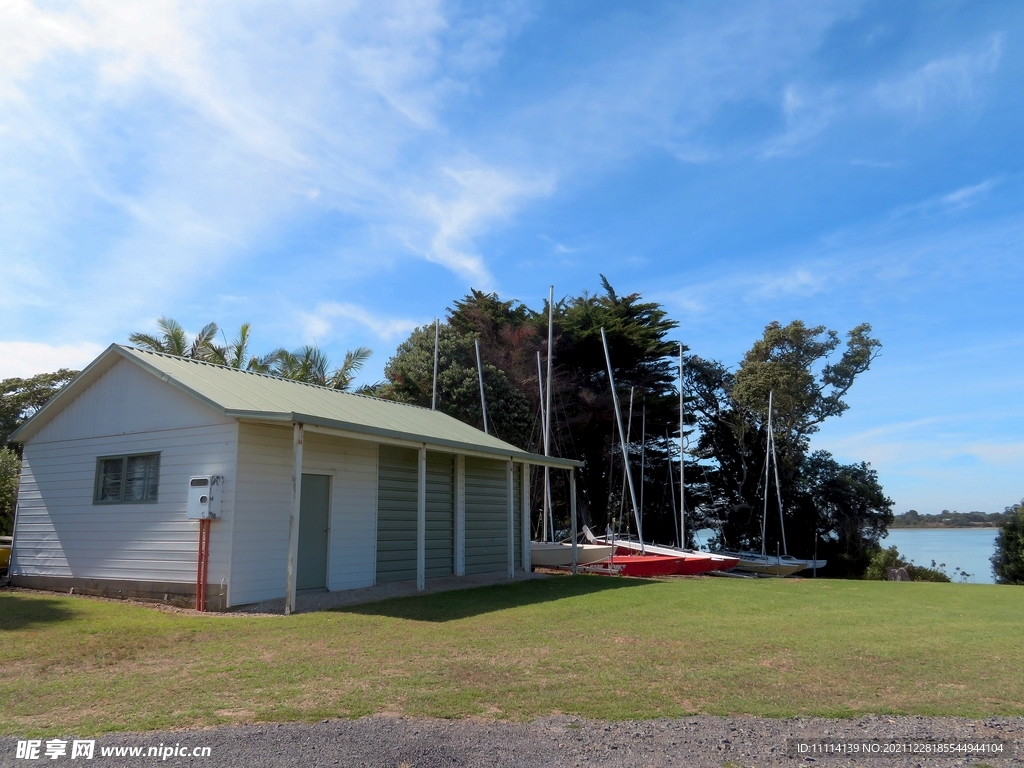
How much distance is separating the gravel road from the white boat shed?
5.37 m

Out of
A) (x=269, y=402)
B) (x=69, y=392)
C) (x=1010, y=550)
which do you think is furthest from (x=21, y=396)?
(x=1010, y=550)

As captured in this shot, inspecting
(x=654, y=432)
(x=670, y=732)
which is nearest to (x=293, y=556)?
(x=670, y=732)

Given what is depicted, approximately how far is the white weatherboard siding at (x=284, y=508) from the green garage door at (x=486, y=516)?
2.82 m

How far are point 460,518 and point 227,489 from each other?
5.39 meters

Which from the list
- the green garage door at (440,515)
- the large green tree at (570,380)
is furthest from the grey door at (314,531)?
the large green tree at (570,380)

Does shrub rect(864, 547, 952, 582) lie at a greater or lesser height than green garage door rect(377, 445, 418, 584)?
lesser

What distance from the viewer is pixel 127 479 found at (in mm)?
11758

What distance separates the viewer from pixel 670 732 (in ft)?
14.9

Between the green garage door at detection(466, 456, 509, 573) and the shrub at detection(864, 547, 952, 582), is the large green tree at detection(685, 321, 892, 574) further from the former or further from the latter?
the green garage door at detection(466, 456, 509, 573)

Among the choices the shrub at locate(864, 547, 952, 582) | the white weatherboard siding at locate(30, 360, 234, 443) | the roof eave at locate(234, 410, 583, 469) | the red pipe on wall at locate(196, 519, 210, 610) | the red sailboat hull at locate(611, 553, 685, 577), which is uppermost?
the white weatherboard siding at locate(30, 360, 234, 443)

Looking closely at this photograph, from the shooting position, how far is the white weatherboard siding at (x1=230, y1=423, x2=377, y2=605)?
10.4 m

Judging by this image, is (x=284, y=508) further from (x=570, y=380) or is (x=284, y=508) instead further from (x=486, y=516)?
(x=570, y=380)

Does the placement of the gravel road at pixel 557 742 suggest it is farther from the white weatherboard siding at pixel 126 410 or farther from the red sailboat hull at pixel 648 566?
the red sailboat hull at pixel 648 566

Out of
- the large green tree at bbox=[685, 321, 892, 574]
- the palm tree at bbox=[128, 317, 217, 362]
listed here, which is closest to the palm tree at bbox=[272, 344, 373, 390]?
the palm tree at bbox=[128, 317, 217, 362]
